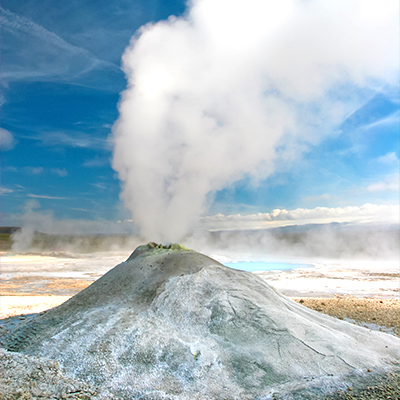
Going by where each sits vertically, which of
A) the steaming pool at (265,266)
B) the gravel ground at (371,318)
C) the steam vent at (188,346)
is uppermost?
the steaming pool at (265,266)

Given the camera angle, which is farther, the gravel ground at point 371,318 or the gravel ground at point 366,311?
the gravel ground at point 366,311

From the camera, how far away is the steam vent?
4062 millimetres

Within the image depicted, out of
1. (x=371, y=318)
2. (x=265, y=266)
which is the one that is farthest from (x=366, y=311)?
(x=265, y=266)

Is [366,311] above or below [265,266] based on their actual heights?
below

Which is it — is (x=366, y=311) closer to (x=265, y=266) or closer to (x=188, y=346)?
(x=188, y=346)

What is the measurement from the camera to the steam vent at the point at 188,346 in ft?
13.3

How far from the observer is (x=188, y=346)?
4.64m

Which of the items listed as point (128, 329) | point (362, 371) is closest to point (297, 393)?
point (362, 371)

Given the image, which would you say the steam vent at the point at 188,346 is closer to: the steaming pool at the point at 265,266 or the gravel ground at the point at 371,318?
the gravel ground at the point at 371,318

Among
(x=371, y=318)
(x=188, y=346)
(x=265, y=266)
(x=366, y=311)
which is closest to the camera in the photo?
(x=188, y=346)

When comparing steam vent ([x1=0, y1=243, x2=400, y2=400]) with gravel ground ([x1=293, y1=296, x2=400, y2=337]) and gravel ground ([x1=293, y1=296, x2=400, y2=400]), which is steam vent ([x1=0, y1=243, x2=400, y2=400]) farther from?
gravel ground ([x1=293, y1=296, x2=400, y2=337])

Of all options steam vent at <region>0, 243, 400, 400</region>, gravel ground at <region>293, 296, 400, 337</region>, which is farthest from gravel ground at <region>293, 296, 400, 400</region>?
steam vent at <region>0, 243, 400, 400</region>

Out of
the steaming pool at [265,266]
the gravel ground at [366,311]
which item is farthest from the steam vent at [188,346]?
the steaming pool at [265,266]

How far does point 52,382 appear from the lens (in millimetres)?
3971
